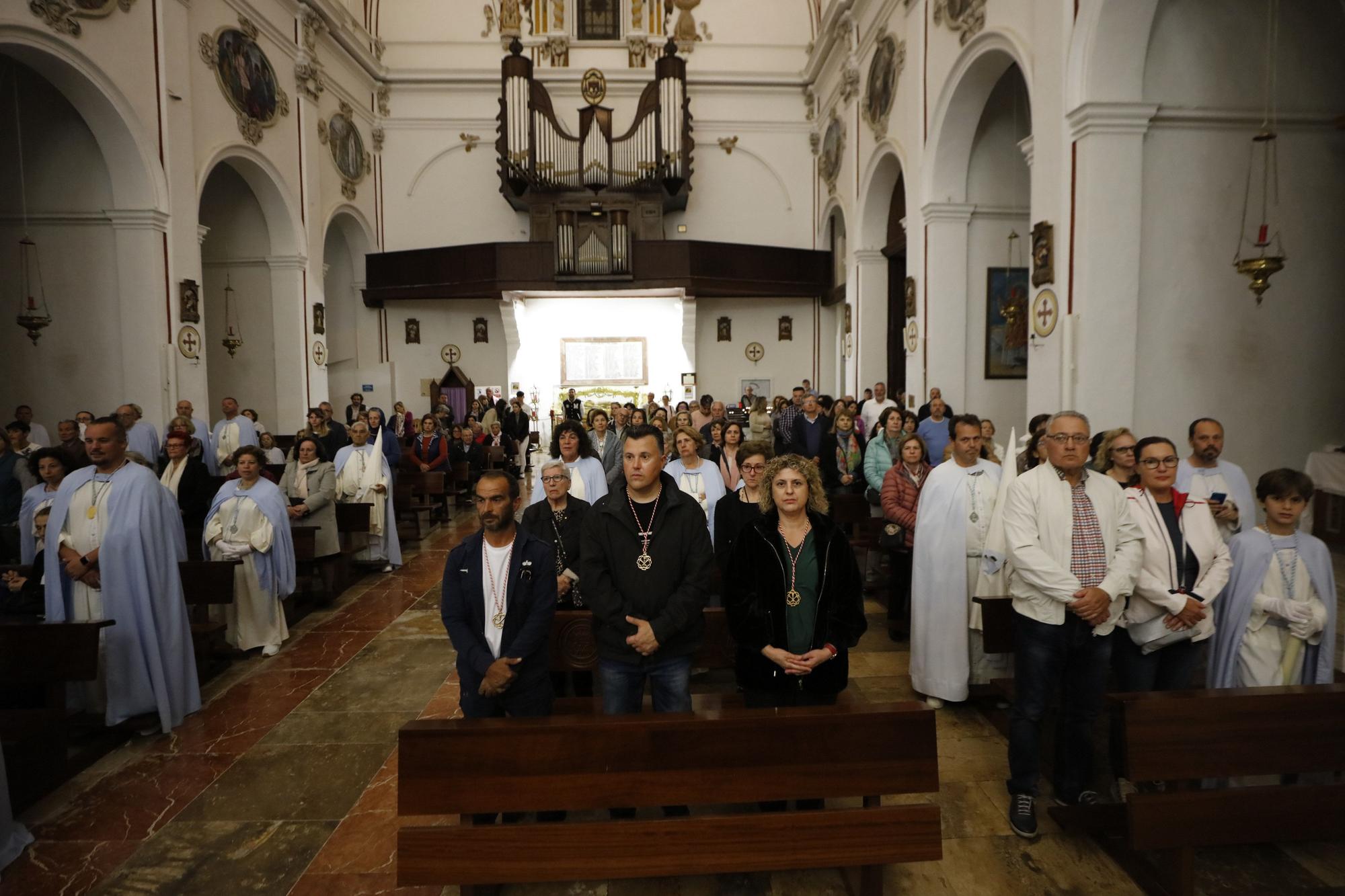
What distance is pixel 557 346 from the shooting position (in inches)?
704

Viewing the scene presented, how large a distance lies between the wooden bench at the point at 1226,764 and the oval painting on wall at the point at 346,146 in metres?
16.6

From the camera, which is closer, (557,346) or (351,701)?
(351,701)

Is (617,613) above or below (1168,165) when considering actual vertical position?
below

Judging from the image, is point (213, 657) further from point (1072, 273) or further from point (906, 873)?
point (1072, 273)

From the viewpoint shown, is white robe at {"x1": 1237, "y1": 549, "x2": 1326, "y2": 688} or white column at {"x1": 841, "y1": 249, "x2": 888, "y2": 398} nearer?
white robe at {"x1": 1237, "y1": 549, "x2": 1326, "y2": 688}

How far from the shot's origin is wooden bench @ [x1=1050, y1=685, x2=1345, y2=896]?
2.49 meters

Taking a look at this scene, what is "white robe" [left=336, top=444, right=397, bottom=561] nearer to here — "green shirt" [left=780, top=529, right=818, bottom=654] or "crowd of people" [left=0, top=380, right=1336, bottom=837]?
"crowd of people" [left=0, top=380, right=1336, bottom=837]

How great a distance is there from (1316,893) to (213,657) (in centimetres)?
623

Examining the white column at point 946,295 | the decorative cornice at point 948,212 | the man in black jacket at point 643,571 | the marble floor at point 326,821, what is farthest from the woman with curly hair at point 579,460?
the decorative cornice at point 948,212

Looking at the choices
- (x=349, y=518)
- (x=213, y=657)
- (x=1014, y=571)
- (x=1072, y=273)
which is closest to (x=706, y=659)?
(x=1014, y=571)

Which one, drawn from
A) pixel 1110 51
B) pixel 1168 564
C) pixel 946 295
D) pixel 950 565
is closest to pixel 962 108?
pixel 946 295

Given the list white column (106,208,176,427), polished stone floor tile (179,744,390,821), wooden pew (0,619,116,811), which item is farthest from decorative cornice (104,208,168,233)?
polished stone floor tile (179,744,390,821)

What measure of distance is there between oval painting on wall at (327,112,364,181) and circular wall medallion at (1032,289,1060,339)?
1397 cm

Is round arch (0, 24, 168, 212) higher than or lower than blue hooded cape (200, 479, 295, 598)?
higher
